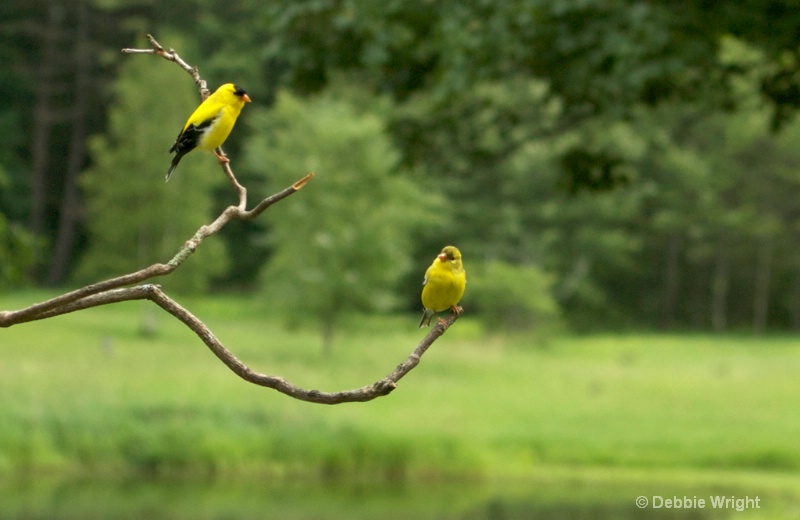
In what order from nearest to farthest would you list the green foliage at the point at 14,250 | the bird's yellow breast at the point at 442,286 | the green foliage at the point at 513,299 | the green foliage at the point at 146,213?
the bird's yellow breast at the point at 442,286 → the green foliage at the point at 14,250 → the green foliage at the point at 146,213 → the green foliage at the point at 513,299

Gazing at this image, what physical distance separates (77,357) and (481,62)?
51.0 feet

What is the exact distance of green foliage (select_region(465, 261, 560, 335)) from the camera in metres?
34.8

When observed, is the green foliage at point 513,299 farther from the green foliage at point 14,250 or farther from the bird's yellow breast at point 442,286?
the bird's yellow breast at point 442,286

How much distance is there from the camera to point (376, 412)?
18.8 m

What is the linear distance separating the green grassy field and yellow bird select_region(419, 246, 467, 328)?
12.9 m

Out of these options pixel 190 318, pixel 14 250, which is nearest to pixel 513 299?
pixel 14 250

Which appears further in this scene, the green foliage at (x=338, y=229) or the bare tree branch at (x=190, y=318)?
the green foliage at (x=338, y=229)

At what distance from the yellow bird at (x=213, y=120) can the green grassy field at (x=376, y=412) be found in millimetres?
12885

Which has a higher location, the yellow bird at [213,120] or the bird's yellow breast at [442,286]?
the yellow bird at [213,120]

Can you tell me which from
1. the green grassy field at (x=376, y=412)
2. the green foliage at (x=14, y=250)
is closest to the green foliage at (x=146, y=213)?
the green grassy field at (x=376, y=412)

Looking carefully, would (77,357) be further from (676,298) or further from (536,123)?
(676,298)

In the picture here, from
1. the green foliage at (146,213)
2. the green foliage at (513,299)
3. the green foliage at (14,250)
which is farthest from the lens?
the green foliage at (513,299)

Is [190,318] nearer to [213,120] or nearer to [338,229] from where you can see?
[213,120]

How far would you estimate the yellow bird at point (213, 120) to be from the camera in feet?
5.19
